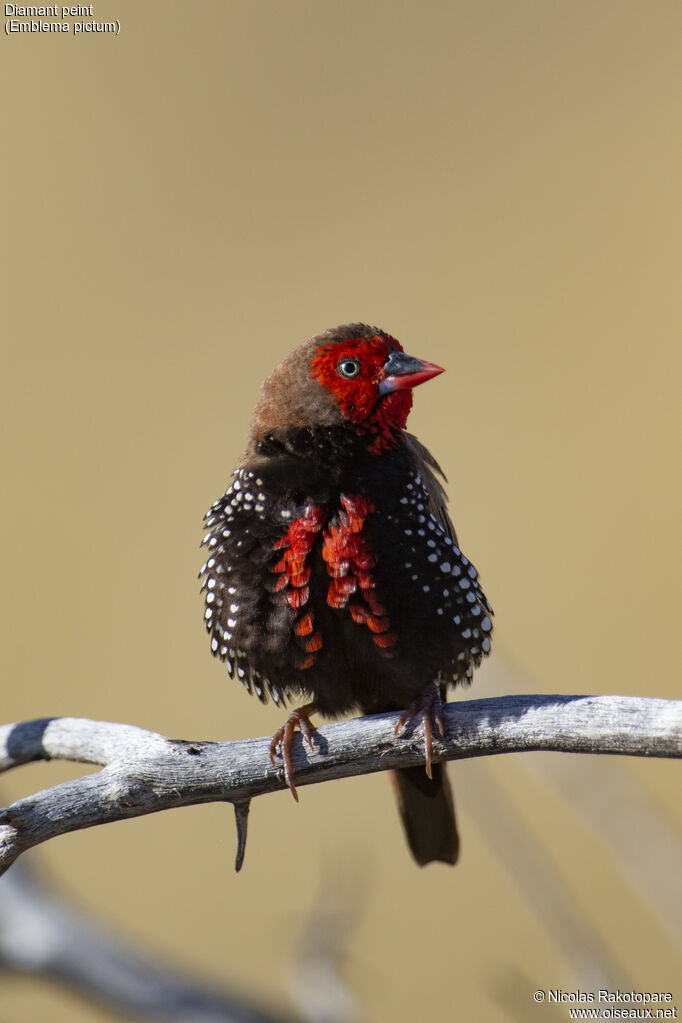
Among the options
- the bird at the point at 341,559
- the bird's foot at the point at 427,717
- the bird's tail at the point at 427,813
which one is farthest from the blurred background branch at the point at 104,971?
the bird's foot at the point at 427,717

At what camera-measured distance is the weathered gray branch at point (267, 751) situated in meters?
2.61

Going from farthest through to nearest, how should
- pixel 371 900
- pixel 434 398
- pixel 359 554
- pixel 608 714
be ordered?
pixel 434 398, pixel 371 900, pixel 359 554, pixel 608 714

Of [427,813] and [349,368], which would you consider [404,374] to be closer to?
[349,368]

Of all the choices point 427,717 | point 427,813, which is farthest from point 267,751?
point 427,813

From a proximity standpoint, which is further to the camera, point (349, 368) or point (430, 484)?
point (430, 484)

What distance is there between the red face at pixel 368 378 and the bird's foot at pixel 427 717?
0.93 meters

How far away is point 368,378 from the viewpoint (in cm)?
355

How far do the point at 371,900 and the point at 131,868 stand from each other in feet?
5.38

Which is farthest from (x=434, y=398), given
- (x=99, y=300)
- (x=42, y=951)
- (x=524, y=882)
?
(x=42, y=951)

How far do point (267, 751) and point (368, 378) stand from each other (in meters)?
1.32

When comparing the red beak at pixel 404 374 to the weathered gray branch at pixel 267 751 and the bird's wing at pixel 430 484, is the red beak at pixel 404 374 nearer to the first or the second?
the bird's wing at pixel 430 484

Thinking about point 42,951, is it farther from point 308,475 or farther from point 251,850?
point 251,850

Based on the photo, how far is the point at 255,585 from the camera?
3.32 meters

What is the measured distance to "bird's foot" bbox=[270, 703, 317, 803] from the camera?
9.77ft
